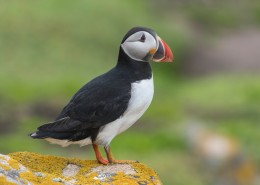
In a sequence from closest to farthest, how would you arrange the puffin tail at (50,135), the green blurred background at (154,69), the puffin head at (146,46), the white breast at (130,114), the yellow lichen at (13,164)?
the yellow lichen at (13,164) → the puffin tail at (50,135) → the white breast at (130,114) → the puffin head at (146,46) → the green blurred background at (154,69)

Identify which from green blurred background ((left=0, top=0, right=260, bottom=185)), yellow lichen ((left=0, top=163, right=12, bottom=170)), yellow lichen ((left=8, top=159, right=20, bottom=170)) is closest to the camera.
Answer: yellow lichen ((left=0, top=163, right=12, bottom=170))

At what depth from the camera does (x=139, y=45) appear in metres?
9.59

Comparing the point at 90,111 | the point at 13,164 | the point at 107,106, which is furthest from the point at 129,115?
the point at 13,164

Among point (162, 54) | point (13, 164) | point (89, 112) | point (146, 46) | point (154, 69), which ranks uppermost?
point (146, 46)

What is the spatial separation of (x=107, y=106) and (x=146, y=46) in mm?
894

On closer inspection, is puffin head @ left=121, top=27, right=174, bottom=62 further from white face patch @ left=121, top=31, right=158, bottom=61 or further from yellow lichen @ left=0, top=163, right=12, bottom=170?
yellow lichen @ left=0, top=163, right=12, bottom=170

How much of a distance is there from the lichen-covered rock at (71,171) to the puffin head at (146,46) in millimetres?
1322

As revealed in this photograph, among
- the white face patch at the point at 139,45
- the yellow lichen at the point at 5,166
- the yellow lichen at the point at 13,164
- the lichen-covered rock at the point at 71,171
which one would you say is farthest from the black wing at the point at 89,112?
the yellow lichen at the point at 5,166

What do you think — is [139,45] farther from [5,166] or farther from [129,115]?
[5,166]

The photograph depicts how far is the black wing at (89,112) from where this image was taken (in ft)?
30.3

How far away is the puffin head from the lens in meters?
9.53

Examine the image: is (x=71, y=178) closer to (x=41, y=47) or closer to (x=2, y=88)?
(x=2, y=88)

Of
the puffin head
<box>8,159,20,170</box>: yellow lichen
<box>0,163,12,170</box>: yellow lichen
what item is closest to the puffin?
the puffin head

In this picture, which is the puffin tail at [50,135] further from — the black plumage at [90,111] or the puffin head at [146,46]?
the puffin head at [146,46]
